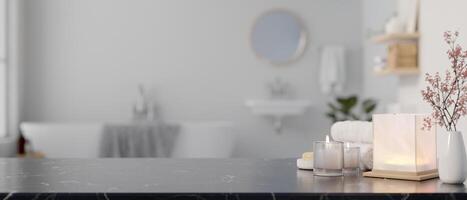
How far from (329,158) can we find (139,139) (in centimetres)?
371

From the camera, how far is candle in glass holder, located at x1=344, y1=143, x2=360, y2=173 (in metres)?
1.41

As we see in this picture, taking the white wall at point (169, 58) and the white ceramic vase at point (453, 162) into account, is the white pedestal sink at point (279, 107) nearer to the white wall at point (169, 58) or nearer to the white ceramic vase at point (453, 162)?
the white wall at point (169, 58)

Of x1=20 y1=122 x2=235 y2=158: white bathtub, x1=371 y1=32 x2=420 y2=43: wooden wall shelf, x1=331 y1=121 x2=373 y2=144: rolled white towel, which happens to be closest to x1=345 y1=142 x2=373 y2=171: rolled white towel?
x1=331 y1=121 x2=373 y2=144: rolled white towel

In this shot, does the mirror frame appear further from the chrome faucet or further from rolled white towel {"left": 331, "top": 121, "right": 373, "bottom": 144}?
rolled white towel {"left": 331, "top": 121, "right": 373, "bottom": 144}

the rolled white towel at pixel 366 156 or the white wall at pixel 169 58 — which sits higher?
the white wall at pixel 169 58

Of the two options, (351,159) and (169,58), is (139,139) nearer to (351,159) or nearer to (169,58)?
(169,58)

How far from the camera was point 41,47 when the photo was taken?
5445 millimetres

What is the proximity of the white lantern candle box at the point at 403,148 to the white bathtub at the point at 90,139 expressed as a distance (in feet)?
11.7

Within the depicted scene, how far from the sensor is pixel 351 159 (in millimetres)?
1413

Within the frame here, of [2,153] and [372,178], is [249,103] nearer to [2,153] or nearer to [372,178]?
[2,153]

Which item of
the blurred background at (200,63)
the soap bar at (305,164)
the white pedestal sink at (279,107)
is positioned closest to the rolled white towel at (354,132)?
the soap bar at (305,164)

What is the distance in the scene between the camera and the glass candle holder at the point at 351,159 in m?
1.41

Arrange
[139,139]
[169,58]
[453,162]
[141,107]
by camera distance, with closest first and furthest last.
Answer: [453,162], [139,139], [141,107], [169,58]

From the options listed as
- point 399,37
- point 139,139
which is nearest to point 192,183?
point 399,37
